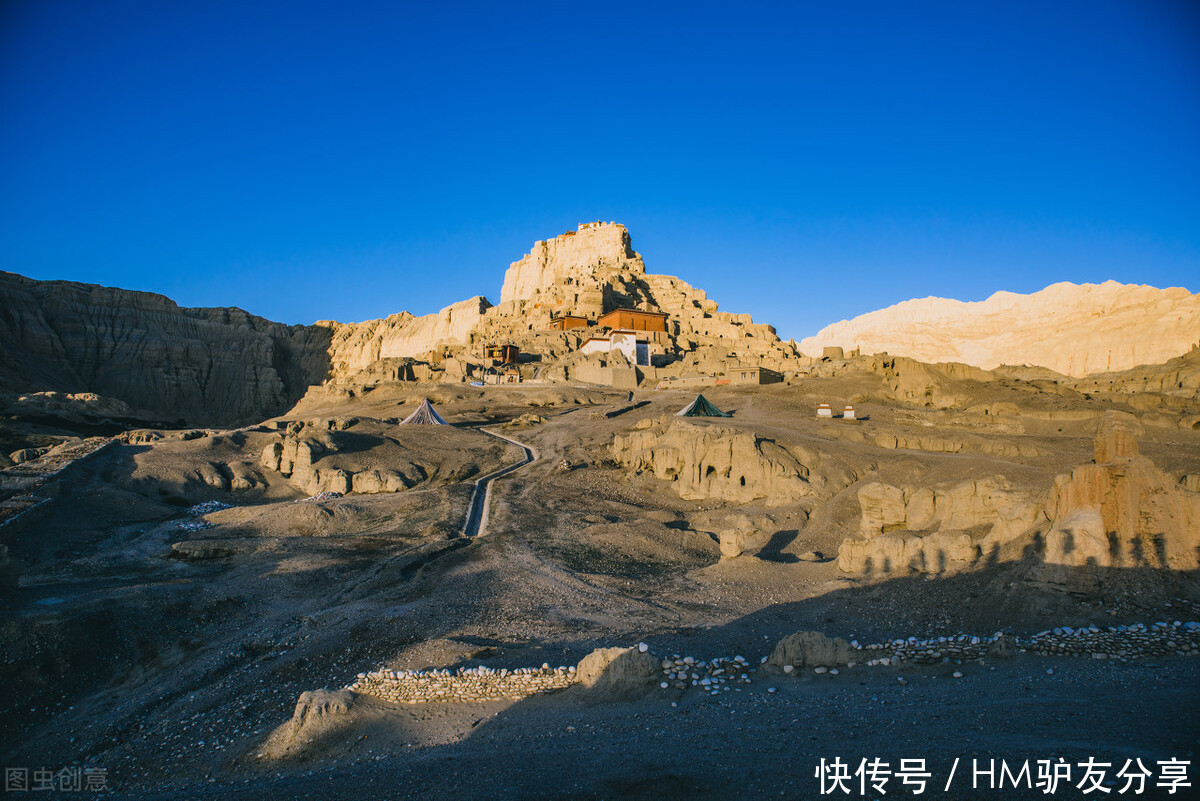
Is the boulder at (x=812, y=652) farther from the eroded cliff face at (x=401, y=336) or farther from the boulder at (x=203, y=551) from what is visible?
the eroded cliff face at (x=401, y=336)

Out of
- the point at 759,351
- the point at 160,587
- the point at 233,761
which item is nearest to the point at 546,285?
the point at 759,351

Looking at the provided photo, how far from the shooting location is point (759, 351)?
70.0 meters

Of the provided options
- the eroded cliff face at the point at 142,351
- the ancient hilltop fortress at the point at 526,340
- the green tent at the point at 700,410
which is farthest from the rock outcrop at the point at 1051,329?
the eroded cliff face at the point at 142,351

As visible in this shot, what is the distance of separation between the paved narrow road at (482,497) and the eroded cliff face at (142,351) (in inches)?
2542

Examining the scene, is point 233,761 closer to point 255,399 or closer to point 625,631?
point 625,631

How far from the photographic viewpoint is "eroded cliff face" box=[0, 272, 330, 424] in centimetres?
7938

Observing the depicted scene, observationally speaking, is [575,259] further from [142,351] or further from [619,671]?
[619,671]

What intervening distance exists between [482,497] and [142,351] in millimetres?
85144

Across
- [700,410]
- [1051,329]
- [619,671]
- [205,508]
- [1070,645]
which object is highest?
[1051,329]

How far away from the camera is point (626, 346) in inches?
2539

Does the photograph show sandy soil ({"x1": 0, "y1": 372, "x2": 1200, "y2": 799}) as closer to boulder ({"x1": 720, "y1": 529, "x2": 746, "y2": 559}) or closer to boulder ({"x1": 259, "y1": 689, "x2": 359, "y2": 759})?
boulder ({"x1": 259, "y1": 689, "x2": 359, "y2": 759})

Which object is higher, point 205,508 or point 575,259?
point 575,259

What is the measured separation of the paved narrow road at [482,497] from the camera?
78.5 feet

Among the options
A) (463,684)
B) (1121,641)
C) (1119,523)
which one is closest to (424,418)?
(463,684)
